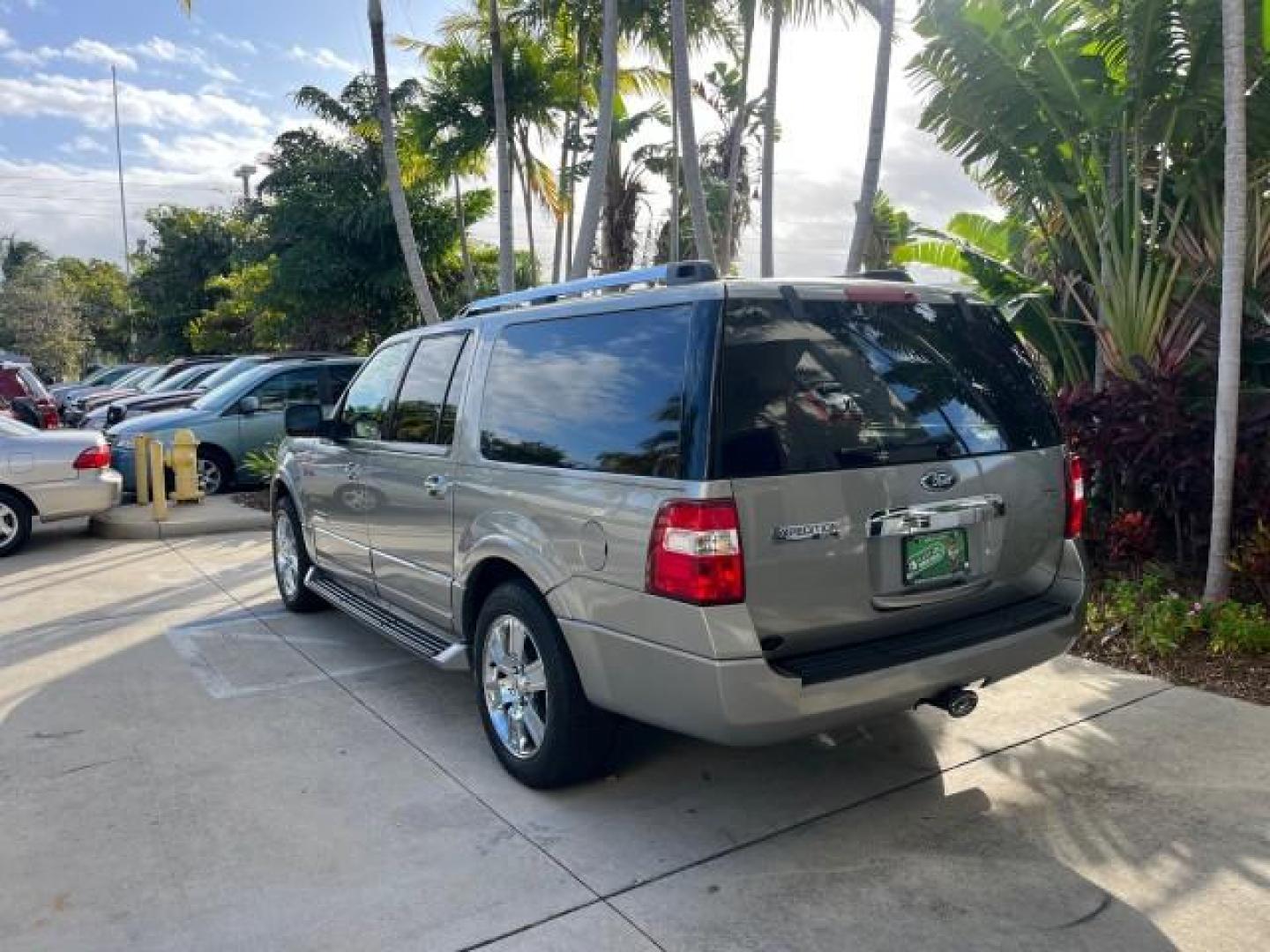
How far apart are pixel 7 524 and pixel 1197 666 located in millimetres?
9437

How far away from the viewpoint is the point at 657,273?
357cm

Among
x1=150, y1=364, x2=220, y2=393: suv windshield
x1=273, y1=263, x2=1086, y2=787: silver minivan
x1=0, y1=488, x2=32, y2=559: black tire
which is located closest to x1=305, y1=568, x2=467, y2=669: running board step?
x1=273, y1=263, x2=1086, y2=787: silver minivan

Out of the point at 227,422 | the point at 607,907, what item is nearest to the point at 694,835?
the point at 607,907

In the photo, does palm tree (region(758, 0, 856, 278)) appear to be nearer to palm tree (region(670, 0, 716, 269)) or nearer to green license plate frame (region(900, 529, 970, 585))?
palm tree (region(670, 0, 716, 269))

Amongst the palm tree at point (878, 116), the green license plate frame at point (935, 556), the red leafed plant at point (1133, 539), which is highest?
the palm tree at point (878, 116)

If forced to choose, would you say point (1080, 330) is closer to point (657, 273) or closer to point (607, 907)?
point (657, 273)

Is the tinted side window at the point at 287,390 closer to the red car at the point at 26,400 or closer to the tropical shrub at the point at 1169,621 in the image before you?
the red car at the point at 26,400

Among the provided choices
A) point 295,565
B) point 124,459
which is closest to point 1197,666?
point 295,565

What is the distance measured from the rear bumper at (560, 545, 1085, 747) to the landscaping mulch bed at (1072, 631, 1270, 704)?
5.69ft

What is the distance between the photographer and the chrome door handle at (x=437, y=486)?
14.0ft

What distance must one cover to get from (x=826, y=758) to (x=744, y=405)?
1778 mm

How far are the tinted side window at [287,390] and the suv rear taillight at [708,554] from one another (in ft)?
33.8

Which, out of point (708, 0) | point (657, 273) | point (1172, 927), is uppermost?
point (708, 0)

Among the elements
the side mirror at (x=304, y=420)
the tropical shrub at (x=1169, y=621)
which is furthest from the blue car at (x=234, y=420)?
the tropical shrub at (x=1169, y=621)
